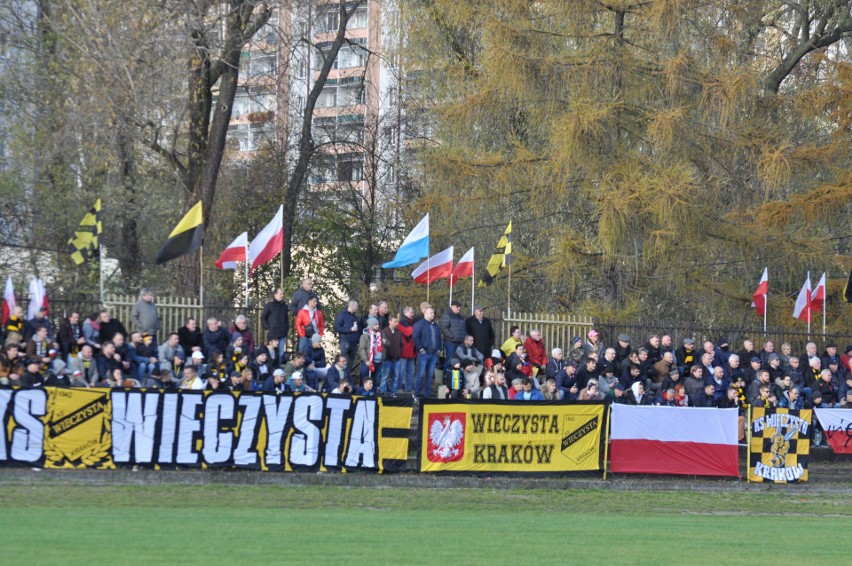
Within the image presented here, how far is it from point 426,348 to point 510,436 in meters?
3.32

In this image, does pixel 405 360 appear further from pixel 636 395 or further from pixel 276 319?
pixel 636 395

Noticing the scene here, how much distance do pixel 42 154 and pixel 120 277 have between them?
420 centimetres

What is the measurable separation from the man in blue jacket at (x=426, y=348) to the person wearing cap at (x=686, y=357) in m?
5.21

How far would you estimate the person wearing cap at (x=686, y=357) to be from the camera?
965 inches

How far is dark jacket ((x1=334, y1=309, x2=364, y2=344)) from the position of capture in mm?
23219

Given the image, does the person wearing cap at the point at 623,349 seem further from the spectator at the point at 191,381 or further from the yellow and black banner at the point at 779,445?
the spectator at the point at 191,381

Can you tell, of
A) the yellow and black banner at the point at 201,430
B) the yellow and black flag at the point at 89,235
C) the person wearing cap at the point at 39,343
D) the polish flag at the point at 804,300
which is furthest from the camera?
the polish flag at the point at 804,300

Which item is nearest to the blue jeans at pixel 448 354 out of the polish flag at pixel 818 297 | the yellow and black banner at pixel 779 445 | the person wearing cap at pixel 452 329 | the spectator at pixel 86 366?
the person wearing cap at pixel 452 329

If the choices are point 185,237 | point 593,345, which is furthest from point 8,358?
point 593,345

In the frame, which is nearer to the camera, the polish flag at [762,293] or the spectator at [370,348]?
the spectator at [370,348]

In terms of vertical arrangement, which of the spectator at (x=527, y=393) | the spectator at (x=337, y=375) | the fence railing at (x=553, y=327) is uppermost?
the fence railing at (x=553, y=327)

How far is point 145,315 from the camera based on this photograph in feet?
71.3

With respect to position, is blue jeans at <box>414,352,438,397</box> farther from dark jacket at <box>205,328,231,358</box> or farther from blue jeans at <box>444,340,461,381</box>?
dark jacket at <box>205,328,231,358</box>

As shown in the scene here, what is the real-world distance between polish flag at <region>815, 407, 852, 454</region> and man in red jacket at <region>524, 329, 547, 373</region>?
5.43 m
